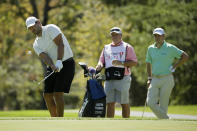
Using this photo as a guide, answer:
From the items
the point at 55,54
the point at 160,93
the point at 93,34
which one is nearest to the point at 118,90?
the point at 160,93

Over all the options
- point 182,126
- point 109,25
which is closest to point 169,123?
point 182,126

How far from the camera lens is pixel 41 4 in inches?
1727

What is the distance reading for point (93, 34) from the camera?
3341cm

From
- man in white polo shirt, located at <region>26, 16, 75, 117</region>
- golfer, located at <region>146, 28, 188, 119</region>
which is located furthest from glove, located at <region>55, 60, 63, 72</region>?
golfer, located at <region>146, 28, 188, 119</region>

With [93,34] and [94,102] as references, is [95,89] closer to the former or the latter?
[94,102]

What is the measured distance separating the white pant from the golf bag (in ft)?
4.03

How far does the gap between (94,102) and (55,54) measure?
1046 millimetres

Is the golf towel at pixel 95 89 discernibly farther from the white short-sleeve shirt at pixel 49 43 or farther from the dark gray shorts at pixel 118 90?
the dark gray shorts at pixel 118 90

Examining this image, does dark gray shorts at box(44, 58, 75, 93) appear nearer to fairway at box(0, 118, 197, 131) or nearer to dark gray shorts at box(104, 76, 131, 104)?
dark gray shorts at box(104, 76, 131, 104)

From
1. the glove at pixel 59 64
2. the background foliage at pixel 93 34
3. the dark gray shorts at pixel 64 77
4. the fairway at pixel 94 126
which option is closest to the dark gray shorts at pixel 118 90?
the dark gray shorts at pixel 64 77

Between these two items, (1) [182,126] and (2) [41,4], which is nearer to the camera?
(1) [182,126]

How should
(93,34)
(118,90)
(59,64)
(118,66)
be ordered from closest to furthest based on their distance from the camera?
1. (59,64)
2. (118,66)
3. (118,90)
4. (93,34)

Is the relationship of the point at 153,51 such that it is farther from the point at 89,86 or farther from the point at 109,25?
the point at 109,25

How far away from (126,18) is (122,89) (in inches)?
854
